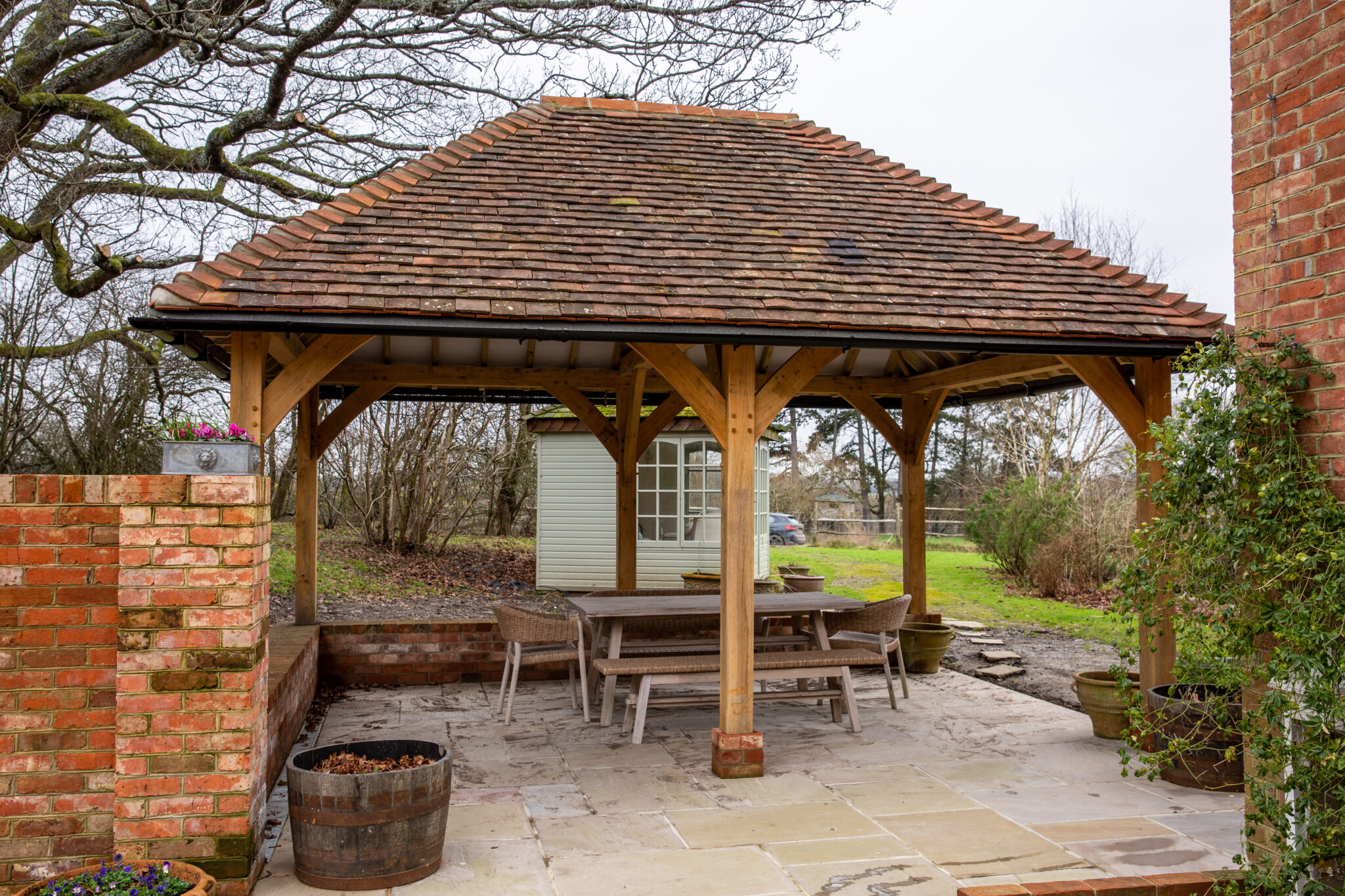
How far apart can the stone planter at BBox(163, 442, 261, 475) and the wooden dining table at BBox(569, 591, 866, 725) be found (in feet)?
11.2

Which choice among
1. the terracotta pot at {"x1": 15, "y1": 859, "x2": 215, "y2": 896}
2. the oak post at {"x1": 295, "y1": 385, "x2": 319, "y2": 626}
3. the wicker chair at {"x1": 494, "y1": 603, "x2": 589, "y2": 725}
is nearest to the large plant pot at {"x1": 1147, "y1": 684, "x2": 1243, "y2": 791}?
the wicker chair at {"x1": 494, "y1": 603, "x2": 589, "y2": 725}

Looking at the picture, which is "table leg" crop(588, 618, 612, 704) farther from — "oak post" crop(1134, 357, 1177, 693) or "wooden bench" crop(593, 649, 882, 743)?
"oak post" crop(1134, 357, 1177, 693)

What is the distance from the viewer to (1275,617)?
312 centimetres

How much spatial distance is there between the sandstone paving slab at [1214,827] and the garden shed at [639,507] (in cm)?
990

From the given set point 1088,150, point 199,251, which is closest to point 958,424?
point 1088,150

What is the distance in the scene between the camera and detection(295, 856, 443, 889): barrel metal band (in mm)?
4023

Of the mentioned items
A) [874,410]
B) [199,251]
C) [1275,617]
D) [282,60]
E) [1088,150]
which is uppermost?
[1088,150]

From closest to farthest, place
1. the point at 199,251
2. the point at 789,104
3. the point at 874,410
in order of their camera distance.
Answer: the point at 874,410, the point at 199,251, the point at 789,104

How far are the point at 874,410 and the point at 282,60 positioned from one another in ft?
23.3

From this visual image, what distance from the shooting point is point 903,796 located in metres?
5.38

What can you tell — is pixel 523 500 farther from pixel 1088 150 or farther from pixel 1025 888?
pixel 1088 150

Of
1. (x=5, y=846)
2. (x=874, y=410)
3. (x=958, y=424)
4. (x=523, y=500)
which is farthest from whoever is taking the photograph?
(x=958, y=424)

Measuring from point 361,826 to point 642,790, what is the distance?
1.89m

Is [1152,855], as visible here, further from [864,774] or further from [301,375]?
[301,375]
